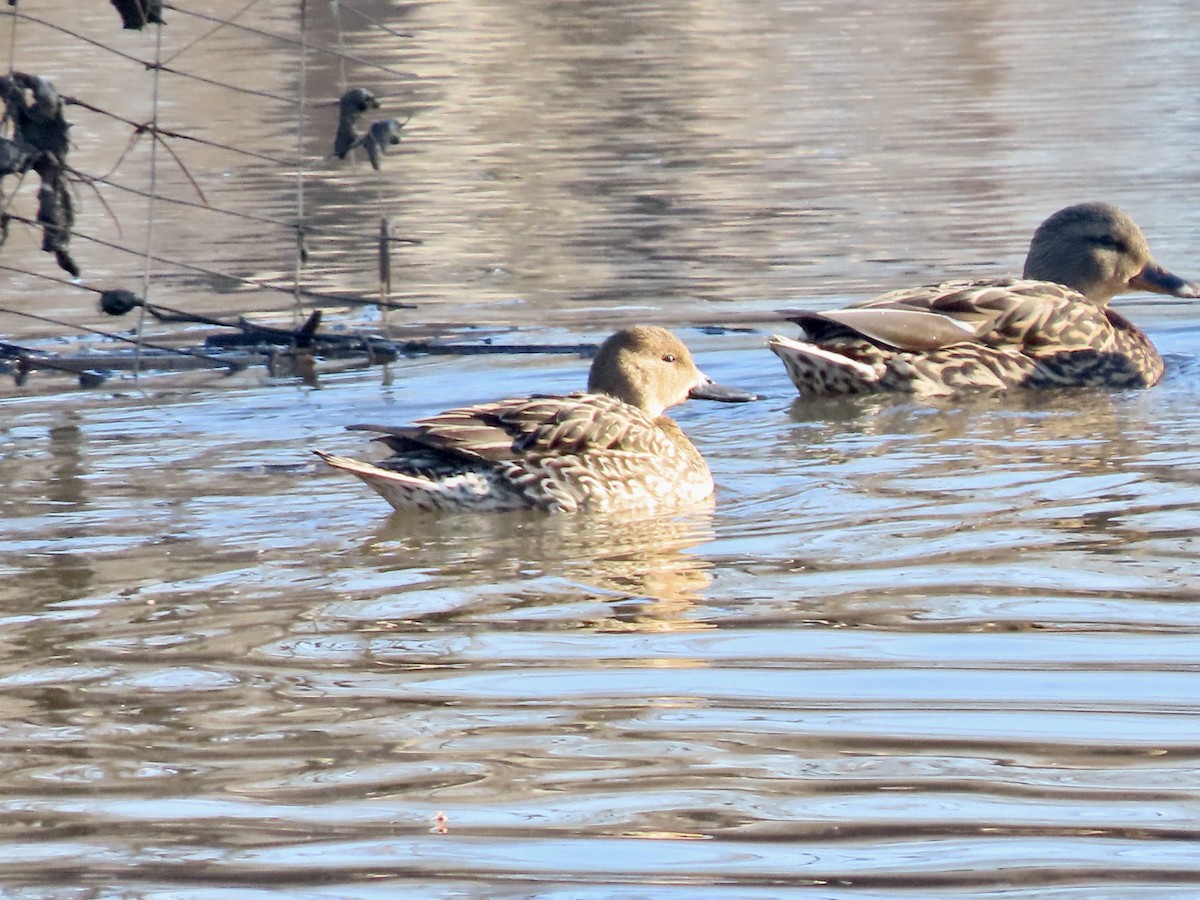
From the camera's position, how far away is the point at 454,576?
20.2ft

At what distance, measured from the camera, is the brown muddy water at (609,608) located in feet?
12.3

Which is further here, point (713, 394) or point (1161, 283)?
point (1161, 283)

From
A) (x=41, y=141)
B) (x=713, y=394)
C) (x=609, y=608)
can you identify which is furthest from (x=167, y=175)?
(x=609, y=608)

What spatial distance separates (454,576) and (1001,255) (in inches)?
280

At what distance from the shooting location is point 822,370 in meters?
9.19

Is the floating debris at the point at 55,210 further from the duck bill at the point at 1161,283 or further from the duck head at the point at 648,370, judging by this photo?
the duck bill at the point at 1161,283

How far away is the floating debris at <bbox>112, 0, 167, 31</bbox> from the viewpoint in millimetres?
7387

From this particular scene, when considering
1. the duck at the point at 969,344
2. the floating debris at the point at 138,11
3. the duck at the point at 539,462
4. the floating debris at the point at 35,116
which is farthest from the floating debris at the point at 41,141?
the duck at the point at 969,344

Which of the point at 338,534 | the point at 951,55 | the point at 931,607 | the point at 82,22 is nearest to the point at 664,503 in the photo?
the point at 338,534

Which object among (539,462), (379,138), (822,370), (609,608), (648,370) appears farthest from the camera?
(822,370)

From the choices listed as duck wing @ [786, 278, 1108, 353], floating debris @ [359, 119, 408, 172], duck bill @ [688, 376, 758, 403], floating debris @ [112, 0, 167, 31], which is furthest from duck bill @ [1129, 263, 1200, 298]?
floating debris @ [112, 0, 167, 31]

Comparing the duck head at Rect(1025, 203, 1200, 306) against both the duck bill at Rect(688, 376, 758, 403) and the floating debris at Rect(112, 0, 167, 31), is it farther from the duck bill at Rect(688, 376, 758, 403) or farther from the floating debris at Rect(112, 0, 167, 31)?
the floating debris at Rect(112, 0, 167, 31)

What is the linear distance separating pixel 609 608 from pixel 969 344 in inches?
168

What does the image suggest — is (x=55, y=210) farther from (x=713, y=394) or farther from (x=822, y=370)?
(x=822, y=370)
